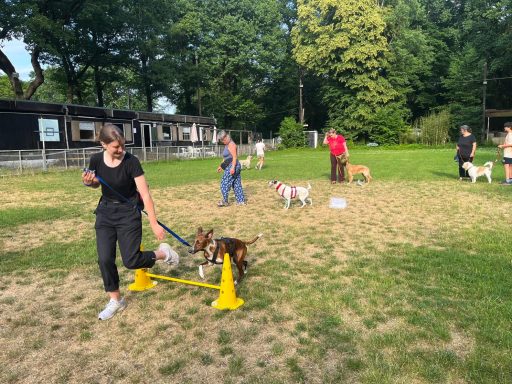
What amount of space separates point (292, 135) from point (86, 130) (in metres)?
23.6

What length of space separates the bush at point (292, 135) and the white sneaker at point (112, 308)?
3914cm

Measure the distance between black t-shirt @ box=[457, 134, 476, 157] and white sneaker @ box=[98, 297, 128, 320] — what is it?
11.8 m

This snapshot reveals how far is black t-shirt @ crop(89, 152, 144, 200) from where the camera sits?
3578 mm

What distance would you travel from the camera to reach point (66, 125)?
73.1 feet

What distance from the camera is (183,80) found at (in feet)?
143

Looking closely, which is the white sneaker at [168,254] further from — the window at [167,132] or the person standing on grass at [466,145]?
the window at [167,132]

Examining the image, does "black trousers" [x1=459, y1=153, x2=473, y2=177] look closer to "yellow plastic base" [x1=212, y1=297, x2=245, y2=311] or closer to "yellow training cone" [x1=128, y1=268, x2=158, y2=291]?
"yellow plastic base" [x1=212, y1=297, x2=245, y2=311]

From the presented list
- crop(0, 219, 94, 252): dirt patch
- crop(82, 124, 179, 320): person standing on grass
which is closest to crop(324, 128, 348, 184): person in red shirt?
crop(0, 219, 94, 252): dirt patch

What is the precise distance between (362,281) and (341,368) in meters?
1.75

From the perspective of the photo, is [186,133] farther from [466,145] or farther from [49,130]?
[466,145]

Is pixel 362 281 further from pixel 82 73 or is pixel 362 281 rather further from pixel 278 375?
pixel 82 73

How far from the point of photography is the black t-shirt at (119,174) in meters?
3.58

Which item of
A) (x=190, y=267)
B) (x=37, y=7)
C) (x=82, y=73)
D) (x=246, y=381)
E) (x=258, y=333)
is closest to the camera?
(x=246, y=381)

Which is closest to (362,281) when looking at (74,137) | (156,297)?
(156,297)
